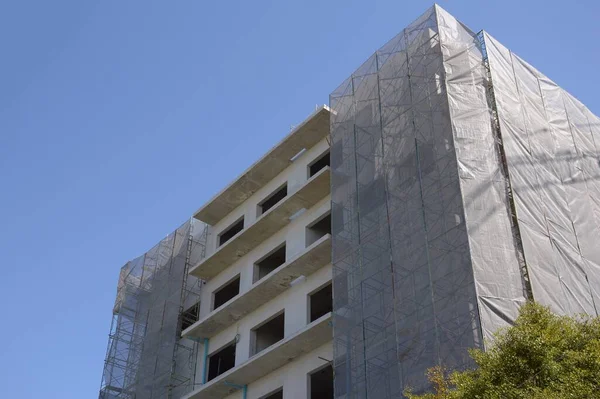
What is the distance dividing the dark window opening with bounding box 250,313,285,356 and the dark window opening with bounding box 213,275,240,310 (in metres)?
2.83

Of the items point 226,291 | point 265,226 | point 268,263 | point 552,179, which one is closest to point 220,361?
point 226,291

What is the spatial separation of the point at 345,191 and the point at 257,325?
6516 mm

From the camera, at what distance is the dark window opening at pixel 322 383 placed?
88.0ft

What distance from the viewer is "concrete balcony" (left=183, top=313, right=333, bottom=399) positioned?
25.3 metres

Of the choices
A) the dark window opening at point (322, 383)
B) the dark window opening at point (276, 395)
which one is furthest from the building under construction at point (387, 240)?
the dark window opening at point (322, 383)

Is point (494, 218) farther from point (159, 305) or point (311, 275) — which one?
point (159, 305)

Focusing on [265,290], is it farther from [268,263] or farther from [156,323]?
[156,323]

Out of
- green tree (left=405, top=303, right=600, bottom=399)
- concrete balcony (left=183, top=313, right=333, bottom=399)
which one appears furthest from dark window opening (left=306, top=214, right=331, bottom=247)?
green tree (left=405, top=303, right=600, bottom=399)

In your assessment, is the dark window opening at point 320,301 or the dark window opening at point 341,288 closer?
the dark window opening at point 341,288

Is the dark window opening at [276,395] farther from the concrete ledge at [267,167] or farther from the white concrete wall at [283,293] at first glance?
the concrete ledge at [267,167]

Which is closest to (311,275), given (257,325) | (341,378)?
(257,325)

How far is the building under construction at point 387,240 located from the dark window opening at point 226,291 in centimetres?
13

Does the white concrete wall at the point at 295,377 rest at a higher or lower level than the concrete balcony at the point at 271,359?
lower

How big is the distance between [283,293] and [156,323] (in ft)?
24.1
